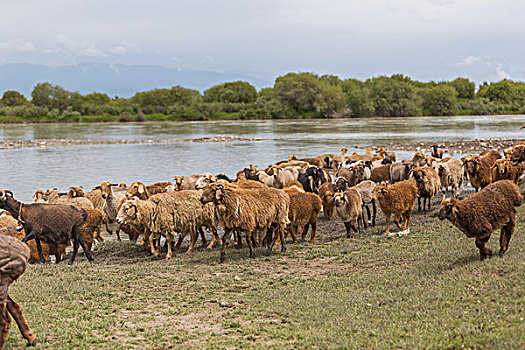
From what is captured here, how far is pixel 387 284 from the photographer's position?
7.66 metres

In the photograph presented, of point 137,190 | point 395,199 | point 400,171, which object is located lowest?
point 137,190

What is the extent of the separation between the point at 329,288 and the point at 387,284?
2.96 ft

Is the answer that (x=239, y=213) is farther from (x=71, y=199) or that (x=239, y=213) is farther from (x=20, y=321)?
(x=71, y=199)

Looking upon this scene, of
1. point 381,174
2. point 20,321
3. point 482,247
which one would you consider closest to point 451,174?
point 381,174

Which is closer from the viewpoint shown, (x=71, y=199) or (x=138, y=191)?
(x=71, y=199)

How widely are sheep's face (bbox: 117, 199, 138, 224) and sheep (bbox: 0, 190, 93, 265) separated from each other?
2.79 ft

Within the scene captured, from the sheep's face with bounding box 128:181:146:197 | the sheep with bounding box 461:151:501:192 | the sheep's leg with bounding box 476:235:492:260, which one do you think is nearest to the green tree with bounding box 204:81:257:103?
the sheep's face with bounding box 128:181:146:197

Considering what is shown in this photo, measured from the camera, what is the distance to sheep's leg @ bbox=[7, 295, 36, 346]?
5.72 meters

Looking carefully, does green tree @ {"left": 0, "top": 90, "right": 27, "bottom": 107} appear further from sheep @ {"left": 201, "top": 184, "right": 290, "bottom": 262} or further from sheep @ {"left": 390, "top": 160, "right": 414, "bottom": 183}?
sheep @ {"left": 201, "top": 184, "right": 290, "bottom": 262}

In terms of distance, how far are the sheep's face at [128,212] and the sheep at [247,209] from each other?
1914mm

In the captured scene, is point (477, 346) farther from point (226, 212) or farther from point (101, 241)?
point (101, 241)

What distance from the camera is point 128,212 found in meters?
10.9

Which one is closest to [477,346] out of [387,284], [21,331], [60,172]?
[387,284]

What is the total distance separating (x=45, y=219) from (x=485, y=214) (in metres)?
8.25
